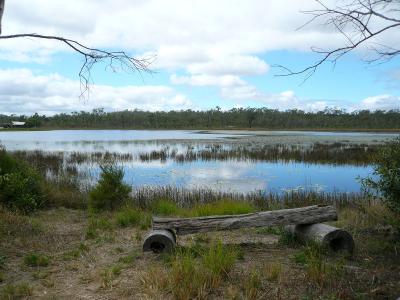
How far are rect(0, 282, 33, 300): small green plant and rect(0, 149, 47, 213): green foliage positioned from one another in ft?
14.5

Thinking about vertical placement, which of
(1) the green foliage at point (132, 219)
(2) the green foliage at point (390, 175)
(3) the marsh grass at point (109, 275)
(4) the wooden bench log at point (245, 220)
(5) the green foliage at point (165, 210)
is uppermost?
(2) the green foliage at point (390, 175)

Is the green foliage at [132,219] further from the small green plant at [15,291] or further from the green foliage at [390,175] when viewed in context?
the green foliage at [390,175]

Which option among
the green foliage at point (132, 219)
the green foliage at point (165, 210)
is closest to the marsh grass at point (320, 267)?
the green foliage at point (132, 219)

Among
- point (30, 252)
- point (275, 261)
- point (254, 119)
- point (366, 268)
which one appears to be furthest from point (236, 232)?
point (254, 119)

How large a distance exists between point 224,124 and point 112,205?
315ft

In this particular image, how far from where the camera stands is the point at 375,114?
10250cm

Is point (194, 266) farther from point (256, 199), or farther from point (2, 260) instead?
point (256, 199)

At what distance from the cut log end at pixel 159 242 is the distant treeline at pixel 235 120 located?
287 ft

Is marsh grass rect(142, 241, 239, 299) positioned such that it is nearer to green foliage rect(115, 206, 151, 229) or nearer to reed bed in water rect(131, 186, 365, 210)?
green foliage rect(115, 206, 151, 229)

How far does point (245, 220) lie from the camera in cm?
665

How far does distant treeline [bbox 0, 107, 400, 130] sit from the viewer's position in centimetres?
9568

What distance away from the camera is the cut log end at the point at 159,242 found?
6242 mm

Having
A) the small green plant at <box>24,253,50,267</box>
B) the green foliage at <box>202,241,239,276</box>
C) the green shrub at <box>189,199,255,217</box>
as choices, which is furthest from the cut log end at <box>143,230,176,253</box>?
the green shrub at <box>189,199,255,217</box>

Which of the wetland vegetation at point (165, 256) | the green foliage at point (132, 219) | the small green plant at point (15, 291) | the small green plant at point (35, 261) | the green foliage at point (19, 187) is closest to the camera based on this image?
the small green plant at point (15, 291)
